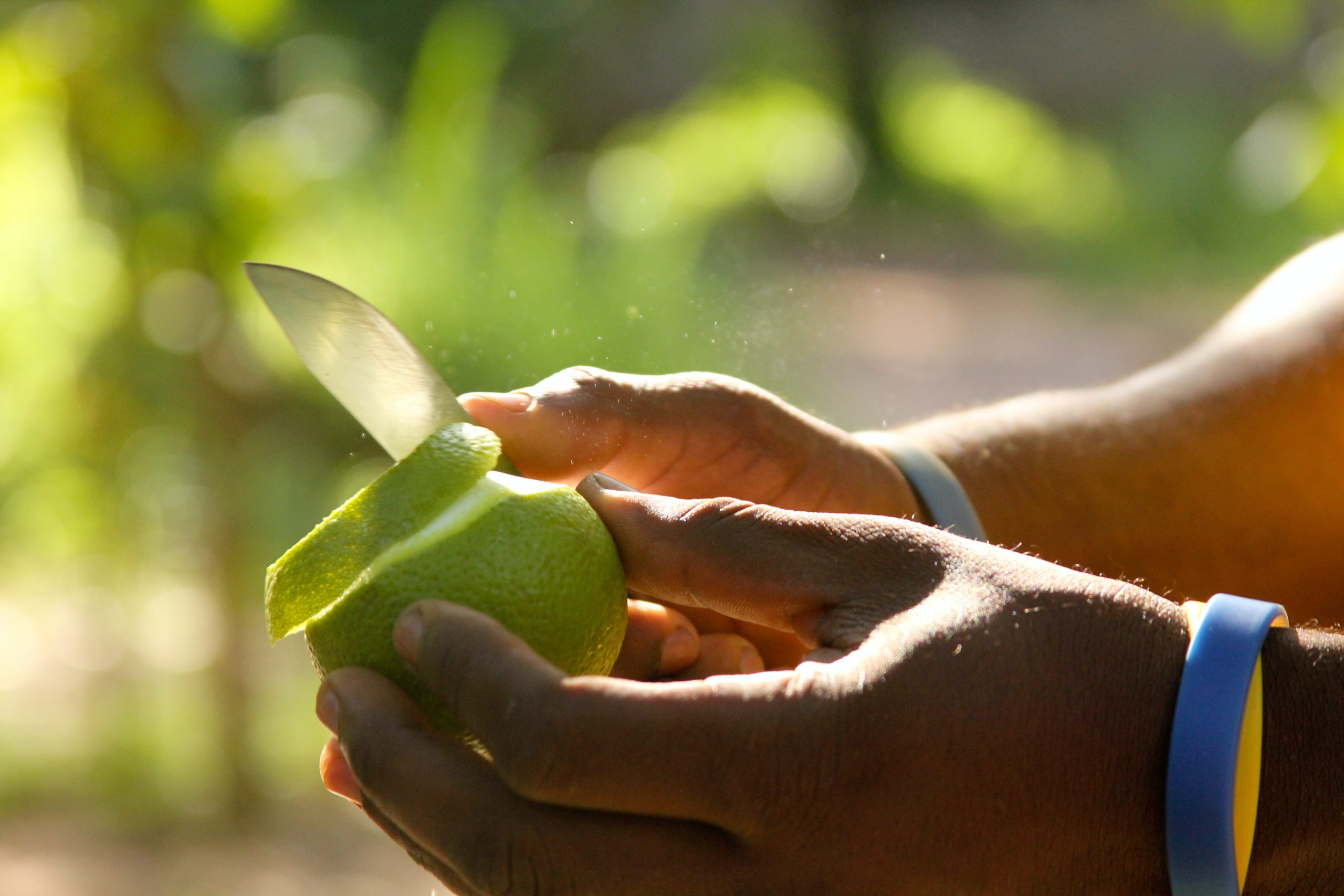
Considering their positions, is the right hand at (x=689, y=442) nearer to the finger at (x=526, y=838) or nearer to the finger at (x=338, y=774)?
the finger at (x=338, y=774)

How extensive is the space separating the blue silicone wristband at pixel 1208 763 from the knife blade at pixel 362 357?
78 centimetres

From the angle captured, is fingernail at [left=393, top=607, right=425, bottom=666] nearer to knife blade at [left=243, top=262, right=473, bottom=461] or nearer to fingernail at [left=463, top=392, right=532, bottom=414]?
knife blade at [left=243, top=262, right=473, bottom=461]

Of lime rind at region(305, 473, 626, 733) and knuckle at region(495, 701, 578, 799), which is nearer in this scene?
knuckle at region(495, 701, 578, 799)

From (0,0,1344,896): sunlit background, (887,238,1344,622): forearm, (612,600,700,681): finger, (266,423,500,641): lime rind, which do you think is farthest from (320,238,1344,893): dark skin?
(887,238,1344,622): forearm

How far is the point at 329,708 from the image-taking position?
109 centimetres

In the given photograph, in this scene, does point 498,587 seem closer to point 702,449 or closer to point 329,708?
point 329,708

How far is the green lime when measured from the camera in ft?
3.65

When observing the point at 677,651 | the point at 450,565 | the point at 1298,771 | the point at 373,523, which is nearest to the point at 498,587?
the point at 450,565

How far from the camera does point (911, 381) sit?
29.6ft

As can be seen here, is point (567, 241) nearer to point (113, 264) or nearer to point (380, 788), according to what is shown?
point (113, 264)

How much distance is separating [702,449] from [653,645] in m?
0.32

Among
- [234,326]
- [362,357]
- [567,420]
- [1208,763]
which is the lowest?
[234,326]

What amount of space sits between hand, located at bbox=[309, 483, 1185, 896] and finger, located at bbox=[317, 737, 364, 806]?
0.18 metres

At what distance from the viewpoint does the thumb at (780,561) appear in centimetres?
109
